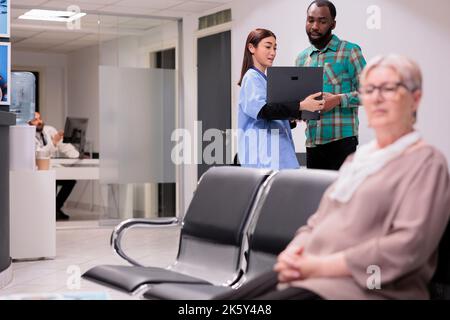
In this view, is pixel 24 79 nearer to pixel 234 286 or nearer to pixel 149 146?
pixel 149 146

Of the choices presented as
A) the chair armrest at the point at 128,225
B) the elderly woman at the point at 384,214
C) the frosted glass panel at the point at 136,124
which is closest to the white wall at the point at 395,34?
the frosted glass panel at the point at 136,124

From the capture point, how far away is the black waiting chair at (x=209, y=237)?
3115mm

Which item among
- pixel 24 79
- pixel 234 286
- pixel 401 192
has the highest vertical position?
pixel 24 79

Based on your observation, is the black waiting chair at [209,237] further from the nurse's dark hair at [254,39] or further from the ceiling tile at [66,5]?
the ceiling tile at [66,5]

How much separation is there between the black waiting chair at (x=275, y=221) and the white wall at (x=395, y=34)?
3.58 m

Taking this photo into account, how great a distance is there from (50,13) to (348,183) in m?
9.07

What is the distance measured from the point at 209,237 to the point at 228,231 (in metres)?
0.15

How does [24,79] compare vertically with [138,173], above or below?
above

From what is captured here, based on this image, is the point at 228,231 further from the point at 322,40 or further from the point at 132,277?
the point at 322,40

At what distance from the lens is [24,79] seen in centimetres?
1256

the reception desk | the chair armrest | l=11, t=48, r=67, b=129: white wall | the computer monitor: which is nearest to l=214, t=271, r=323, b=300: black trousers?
the chair armrest

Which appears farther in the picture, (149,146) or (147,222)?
(149,146)

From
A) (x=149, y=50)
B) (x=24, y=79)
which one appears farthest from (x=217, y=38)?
(x=24, y=79)

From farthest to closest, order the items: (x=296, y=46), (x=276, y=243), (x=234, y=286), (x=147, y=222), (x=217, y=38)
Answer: (x=217, y=38), (x=296, y=46), (x=147, y=222), (x=234, y=286), (x=276, y=243)
